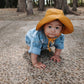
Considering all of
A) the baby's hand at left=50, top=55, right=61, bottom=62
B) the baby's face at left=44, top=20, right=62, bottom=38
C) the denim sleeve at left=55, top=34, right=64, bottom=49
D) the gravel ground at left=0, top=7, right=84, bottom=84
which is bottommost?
the gravel ground at left=0, top=7, right=84, bottom=84

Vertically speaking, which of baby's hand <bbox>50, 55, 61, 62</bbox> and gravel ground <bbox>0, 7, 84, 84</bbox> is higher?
baby's hand <bbox>50, 55, 61, 62</bbox>

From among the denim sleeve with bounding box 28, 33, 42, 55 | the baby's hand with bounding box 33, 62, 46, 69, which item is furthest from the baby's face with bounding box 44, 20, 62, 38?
the baby's hand with bounding box 33, 62, 46, 69

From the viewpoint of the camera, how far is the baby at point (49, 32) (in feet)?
5.09

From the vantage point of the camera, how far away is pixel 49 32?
5.27ft

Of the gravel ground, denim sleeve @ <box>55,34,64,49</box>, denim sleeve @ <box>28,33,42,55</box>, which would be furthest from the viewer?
denim sleeve @ <box>55,34,64,49</box>

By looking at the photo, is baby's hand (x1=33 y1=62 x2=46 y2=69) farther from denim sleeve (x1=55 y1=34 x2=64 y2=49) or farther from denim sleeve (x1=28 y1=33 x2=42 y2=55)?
denim sleeve (x1=55 y1=34 x2=64 y2=49)

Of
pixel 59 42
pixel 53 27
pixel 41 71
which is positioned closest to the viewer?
pixel 53 27

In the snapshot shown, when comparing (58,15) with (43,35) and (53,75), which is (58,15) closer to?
(43,35)

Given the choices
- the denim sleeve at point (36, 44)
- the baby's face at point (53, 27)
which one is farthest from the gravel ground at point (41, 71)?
the baby's face at point (53, 27)

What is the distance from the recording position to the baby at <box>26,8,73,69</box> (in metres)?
1.55

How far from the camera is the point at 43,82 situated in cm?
149

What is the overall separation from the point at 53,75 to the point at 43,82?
0.61ft

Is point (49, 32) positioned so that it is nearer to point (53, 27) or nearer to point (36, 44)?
point (53, 27)

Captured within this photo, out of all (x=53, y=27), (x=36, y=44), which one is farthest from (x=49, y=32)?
(x=36, y=44)
